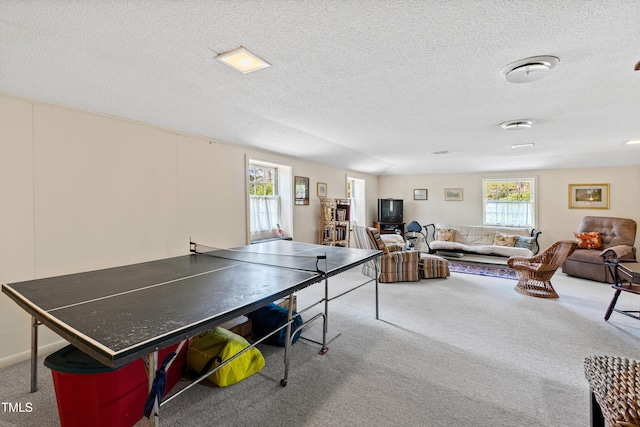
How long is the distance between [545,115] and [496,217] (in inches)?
173

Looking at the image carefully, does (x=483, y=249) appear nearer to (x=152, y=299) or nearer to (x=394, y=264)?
(x=394, y=264)

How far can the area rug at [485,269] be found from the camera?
17.0 ft

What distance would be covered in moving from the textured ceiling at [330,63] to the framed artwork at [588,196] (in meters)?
2.77

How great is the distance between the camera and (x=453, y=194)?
755cm

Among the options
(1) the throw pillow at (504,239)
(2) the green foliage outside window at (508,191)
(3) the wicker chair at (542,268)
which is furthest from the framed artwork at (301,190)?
(2) the green foliage outside window at (508,191)

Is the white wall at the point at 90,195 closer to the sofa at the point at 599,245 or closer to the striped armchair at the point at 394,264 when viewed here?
the striped armchair at the point at 394,264

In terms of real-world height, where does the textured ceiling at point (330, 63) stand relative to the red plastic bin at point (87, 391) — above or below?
above

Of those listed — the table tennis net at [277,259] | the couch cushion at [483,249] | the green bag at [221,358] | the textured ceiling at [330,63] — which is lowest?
the green bag at [221,358]

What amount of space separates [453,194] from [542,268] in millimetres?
3928

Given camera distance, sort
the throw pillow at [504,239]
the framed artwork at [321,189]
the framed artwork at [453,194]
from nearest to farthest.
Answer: the framed artwork at [321,189] < the throw pillow at [504,239] < the framed artwork at [453,194]

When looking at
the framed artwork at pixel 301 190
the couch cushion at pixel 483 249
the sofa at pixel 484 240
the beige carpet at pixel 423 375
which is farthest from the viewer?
the sofa at pixel 484 240

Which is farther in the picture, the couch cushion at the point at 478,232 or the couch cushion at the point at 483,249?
the couch cushion at the point at 478,232

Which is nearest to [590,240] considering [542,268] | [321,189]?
[542,268]

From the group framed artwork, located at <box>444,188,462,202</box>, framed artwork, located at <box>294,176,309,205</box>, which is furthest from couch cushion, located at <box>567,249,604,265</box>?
framed artwork, located at <box>294,176,309,205</box>
